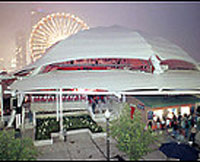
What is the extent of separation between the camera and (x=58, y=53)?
895 centimetres

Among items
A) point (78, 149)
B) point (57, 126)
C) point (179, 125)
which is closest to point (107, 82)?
point (78, 149)

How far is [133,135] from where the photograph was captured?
273 inches

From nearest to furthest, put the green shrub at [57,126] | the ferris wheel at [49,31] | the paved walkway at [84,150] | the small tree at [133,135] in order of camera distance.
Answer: the small tree at [133,135] < the paved walkway at [84,150] < the green shrub at [57,126] < the ferris wheel at [49,31]

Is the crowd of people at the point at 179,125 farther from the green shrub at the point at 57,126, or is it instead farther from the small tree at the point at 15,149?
the small tree at the point at 15,149

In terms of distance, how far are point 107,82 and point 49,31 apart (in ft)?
58.7

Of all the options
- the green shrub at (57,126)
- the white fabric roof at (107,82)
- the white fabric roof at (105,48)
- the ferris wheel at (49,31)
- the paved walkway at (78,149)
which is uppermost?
the ferris wheel at (49,31)

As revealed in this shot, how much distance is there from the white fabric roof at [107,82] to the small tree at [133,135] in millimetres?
1259

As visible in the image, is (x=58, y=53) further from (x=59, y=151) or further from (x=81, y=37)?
(x=59, y=151)

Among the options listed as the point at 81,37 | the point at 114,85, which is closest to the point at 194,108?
the point at 114,85

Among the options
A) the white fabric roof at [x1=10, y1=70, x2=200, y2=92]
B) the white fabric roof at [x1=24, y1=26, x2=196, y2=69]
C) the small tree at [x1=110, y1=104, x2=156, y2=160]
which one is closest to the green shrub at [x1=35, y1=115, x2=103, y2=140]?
the white fabric roof at [x1=10, y1=70, x2=200, y2=92]

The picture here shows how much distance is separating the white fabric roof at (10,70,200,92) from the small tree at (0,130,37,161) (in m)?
2.61

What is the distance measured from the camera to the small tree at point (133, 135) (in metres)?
6.65

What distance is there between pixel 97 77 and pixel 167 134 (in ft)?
21.6

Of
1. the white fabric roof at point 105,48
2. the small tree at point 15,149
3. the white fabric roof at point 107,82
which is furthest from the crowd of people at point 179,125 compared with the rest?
the small tree at point 15,149
